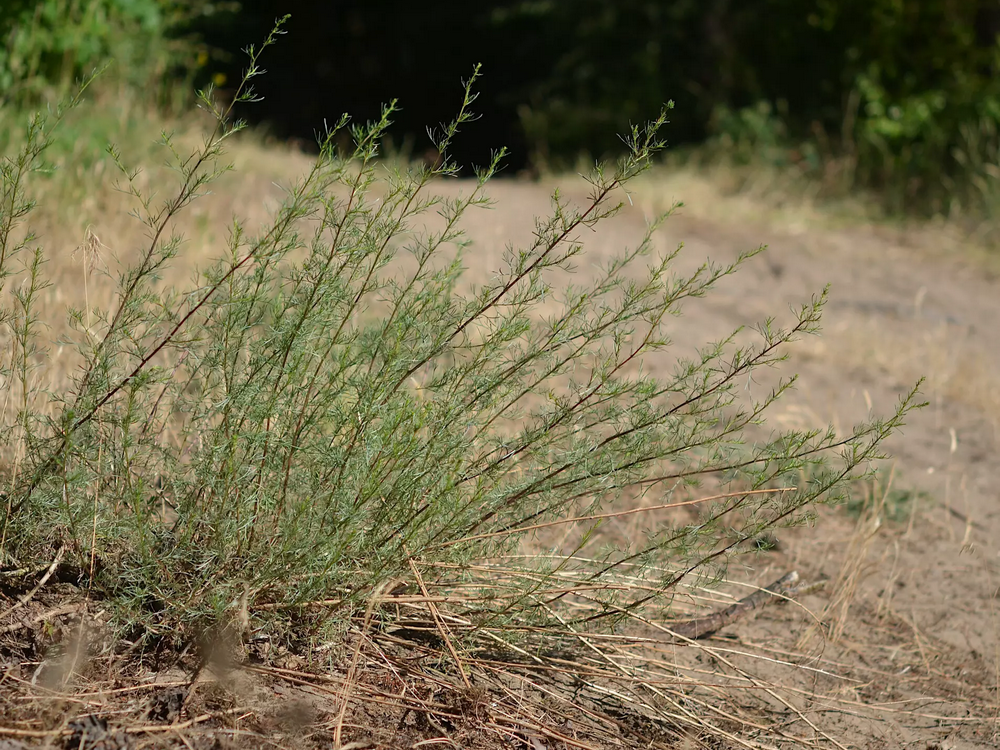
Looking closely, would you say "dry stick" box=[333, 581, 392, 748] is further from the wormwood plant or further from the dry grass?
the wormwood plant

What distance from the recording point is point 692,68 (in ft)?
38.9

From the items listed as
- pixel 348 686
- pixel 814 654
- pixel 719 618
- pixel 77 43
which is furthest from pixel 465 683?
pixel 77 43

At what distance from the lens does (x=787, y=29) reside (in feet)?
35.9

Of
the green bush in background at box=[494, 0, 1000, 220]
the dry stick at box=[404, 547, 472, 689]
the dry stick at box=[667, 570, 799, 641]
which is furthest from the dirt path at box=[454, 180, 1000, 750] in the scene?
the green bush in background at box=[494, 0, 1000, 220]

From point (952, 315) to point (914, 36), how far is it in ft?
15.1

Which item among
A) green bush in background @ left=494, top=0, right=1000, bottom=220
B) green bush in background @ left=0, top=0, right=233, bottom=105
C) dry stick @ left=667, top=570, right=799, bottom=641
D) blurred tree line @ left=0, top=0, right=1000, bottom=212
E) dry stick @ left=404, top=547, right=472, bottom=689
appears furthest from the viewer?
green bush in background @ left=494, top=0, right=1000, bottom=220

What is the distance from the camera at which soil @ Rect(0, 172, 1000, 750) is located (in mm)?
1986

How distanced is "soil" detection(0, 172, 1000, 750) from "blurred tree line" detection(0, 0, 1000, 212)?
278 cm

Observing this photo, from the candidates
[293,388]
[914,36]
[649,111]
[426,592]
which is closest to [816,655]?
[426,592]

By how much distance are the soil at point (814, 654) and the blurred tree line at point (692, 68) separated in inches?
110

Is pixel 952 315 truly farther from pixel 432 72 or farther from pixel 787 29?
pixel 432 72

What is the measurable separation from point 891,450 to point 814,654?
5.96ft

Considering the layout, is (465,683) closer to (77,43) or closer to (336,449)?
(336,449)

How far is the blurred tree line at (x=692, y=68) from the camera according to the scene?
6.75 m
